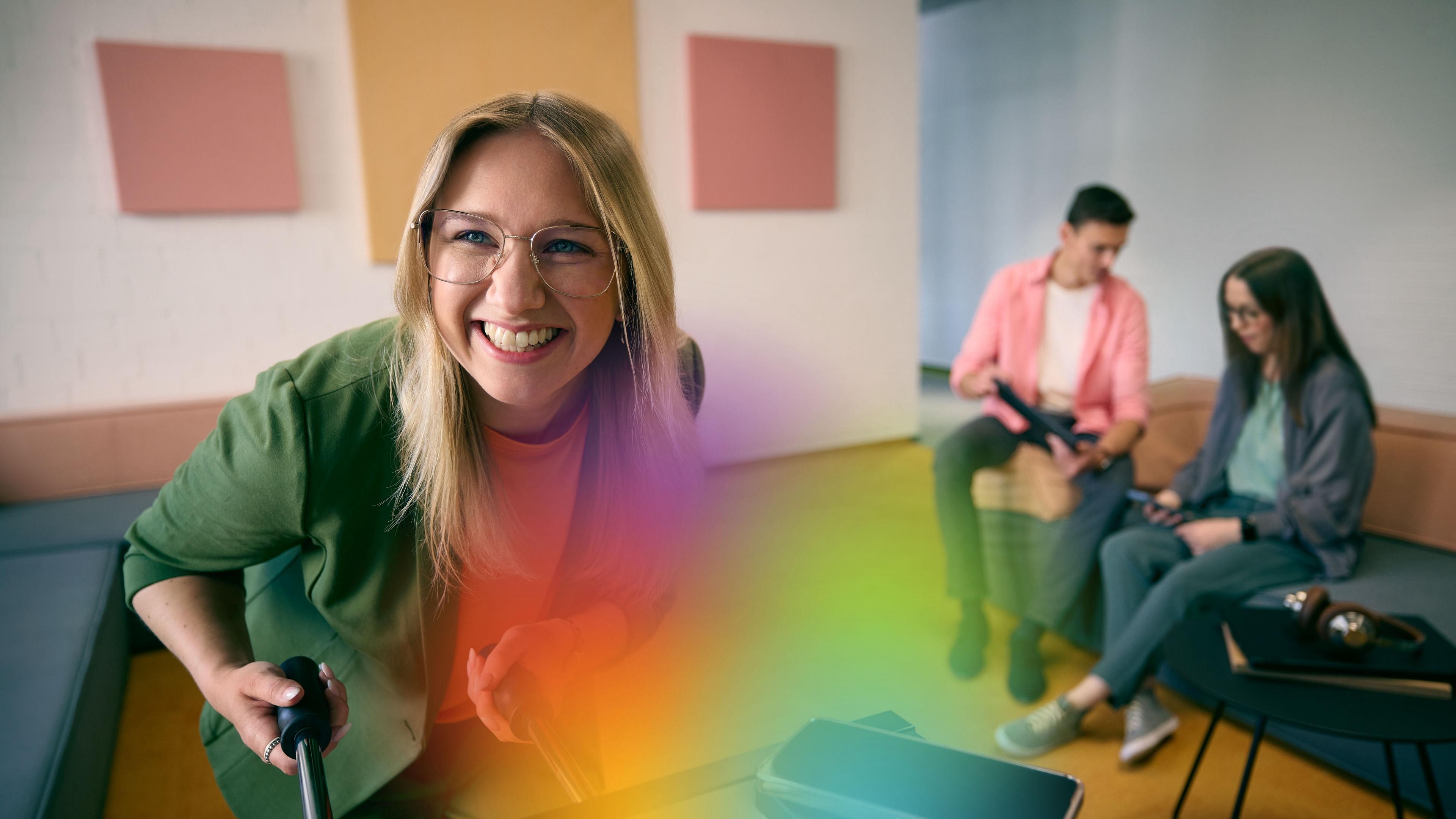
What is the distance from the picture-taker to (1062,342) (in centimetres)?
215

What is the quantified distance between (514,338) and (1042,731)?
1.35m

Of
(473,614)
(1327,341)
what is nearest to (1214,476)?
(1327,341)

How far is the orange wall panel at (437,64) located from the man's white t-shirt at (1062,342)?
1.43 m

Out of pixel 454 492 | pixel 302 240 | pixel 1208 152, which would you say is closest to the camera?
pixel 454 492

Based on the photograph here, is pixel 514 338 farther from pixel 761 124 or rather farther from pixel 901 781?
pixel 761 124

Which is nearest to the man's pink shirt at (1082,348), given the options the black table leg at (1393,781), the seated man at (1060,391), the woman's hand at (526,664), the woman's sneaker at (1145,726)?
the seated man at (1060,391)

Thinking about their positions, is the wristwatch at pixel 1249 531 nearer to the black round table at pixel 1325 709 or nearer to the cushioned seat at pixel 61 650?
the black round table at pixel 1325 709

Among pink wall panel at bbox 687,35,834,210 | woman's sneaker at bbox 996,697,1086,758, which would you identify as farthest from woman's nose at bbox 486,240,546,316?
pink wall panel at bbox 687,35,834,210

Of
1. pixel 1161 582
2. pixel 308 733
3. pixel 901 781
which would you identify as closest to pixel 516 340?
pixel 308 733

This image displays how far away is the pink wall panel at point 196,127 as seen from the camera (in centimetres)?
242

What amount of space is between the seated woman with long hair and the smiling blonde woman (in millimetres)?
1114

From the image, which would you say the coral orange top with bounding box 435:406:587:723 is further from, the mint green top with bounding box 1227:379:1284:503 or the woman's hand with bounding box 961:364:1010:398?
the mint green top with bounding box 1227:379:1284:503

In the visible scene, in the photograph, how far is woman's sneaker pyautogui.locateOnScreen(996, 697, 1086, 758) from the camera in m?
1.55

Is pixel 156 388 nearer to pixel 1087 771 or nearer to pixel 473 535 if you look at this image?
pixel 473 535
